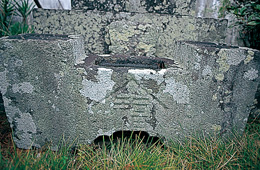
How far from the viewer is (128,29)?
1.71 metres

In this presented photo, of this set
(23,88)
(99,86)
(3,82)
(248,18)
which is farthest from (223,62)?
(3,82)

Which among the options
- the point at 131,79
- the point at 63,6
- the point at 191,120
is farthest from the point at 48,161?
the point at 63,6

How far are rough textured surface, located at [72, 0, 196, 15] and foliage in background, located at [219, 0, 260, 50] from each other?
2.27ft

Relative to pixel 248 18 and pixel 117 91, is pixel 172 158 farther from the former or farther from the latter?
pixel 248 18

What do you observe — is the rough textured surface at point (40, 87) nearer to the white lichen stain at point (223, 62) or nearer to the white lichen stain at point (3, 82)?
the white lichen stain at point (3, 82)

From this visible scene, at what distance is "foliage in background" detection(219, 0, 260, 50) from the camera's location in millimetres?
1932

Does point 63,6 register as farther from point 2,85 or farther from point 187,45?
point 187,45

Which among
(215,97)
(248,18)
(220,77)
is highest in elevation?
(248,18)

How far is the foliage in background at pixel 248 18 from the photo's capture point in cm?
193

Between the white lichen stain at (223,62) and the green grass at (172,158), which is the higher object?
the white lichen stain at (223,62)

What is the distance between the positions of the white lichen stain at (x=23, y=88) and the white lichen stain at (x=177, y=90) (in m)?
0.96

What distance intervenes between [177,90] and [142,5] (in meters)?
1.04

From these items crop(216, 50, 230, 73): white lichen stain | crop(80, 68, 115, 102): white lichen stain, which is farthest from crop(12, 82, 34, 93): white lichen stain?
crop(216, 50, 230, 73): white lichen stain

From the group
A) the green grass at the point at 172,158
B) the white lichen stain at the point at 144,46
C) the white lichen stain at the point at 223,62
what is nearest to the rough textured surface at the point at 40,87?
the green grass at the point at 172,158
